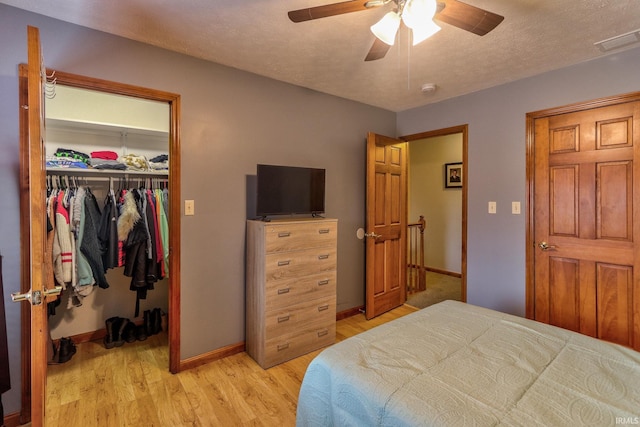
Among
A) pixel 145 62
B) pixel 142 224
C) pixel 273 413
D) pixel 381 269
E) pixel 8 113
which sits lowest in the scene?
pixel 273 413

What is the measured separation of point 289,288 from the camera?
236 cm

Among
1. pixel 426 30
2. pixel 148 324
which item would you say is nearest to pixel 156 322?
pixel 148 324

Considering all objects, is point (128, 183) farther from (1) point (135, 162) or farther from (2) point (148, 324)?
(2) point (148, 324)

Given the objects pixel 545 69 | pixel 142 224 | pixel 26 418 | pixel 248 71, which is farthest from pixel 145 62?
pixel 545 69

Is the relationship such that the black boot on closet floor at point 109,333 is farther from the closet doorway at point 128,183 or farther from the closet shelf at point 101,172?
the closet shelf at point 101,172

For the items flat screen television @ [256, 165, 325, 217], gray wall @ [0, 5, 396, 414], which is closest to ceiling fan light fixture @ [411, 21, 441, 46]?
flat screen television @ [256, 165, 325, 217]

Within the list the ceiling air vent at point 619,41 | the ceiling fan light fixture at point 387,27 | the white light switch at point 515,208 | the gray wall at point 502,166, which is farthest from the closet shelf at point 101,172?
the ceiling air vent at point 619,41

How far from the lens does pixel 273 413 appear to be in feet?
5.96

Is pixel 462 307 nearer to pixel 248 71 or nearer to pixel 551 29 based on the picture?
pixel 551 29

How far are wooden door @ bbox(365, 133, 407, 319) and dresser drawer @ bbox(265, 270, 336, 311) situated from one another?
72 centimetres

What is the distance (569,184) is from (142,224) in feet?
11.9

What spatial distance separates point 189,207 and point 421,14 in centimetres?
190

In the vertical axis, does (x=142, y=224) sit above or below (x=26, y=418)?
above

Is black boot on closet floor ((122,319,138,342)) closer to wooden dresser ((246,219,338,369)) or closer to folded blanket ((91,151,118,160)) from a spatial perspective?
wooden dresser ((246,219,338,369))
